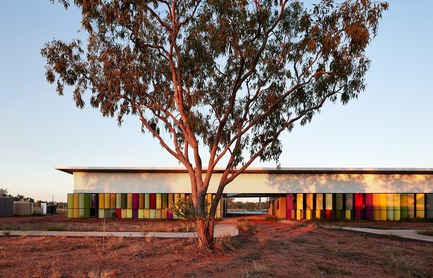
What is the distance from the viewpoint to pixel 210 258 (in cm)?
1435

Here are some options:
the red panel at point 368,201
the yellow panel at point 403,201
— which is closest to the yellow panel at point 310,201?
the red panel at point 368,201

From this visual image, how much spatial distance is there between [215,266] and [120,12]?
371 inches

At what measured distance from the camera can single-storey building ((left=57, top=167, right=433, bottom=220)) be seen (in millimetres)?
37438

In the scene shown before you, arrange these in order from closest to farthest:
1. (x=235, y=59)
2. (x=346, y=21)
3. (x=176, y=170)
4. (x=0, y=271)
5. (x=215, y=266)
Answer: (x=0, y=271), (x=215, y=266), (x=346, y=21), (x=235, y=59), (x=176, y=170)

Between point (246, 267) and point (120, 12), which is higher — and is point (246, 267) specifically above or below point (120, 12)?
below

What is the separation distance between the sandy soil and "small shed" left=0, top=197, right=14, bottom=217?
92.7ft

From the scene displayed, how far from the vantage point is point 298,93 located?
709 inches

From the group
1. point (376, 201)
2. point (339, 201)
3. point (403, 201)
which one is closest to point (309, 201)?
point (339, 201)

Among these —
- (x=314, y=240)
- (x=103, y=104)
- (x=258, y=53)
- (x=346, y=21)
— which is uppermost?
(x=346, y=21)

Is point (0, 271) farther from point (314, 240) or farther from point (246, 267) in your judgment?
point (314, 240)

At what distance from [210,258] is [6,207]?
37517mm

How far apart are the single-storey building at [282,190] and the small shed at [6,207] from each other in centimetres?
1103

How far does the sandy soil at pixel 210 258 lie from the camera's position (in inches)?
491

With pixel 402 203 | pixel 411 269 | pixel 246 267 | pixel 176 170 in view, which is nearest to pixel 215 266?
pixel 246 267
